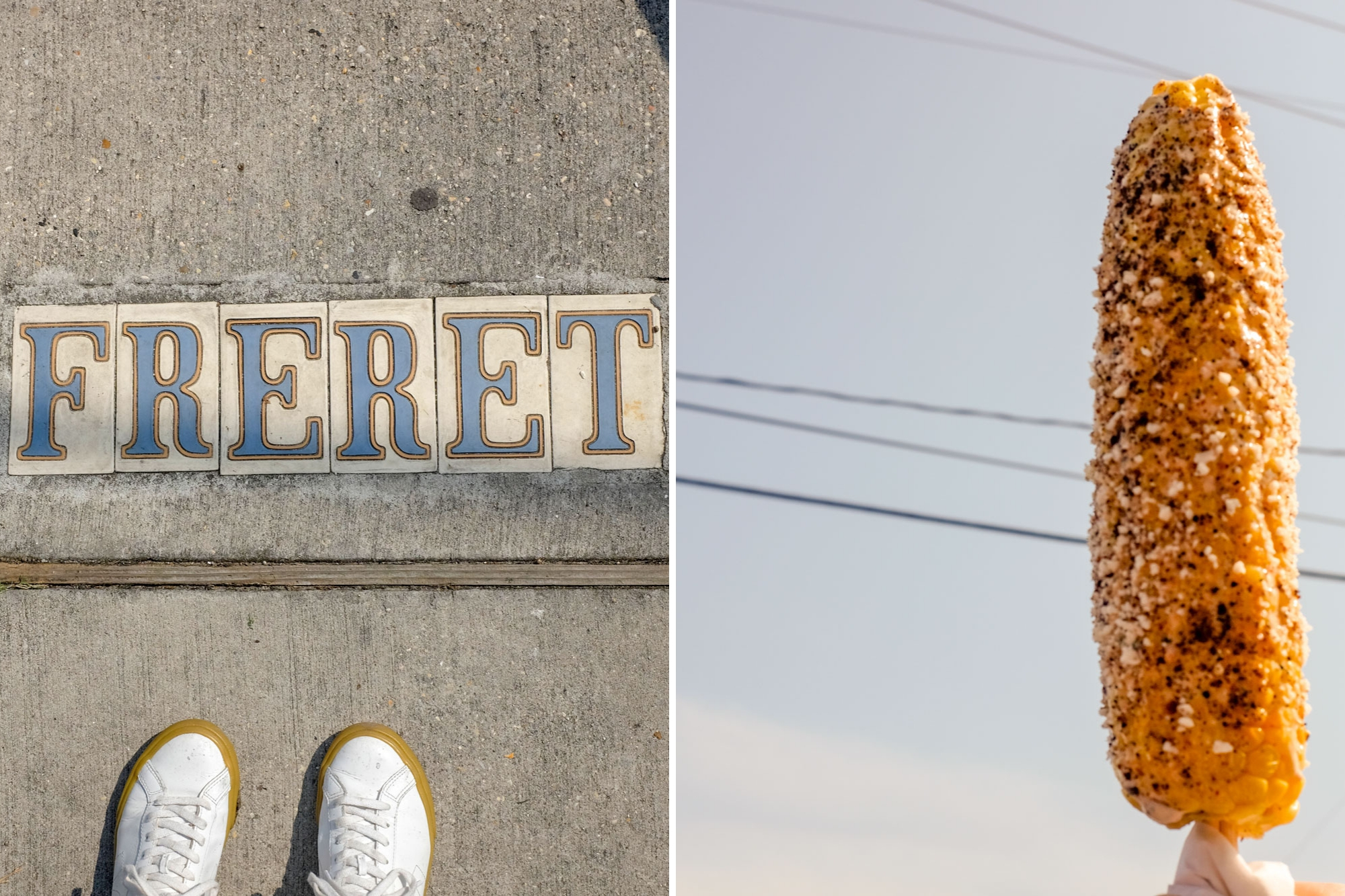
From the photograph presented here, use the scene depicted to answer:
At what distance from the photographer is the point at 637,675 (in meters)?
2.96

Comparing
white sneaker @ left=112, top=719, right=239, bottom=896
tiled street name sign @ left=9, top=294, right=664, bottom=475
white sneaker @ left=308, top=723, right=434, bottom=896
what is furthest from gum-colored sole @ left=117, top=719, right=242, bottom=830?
tiled street name sign @ left=9, top=294, right=664, bottom=475

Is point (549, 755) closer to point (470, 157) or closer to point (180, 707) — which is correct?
point (180, 707)

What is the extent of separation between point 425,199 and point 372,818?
81.6 inches

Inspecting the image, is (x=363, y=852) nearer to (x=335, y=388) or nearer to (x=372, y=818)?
(x=372, y=818)

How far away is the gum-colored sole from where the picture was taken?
290cm

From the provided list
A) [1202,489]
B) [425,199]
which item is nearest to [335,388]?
[425,199]

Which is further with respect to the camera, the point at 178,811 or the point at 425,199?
the point at 425,199

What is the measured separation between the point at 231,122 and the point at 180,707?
2.00m

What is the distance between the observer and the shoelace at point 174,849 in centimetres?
285

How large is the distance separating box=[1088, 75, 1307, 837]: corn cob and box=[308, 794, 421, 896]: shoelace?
2.29 m

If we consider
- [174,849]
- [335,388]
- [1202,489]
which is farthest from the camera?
[335,388]

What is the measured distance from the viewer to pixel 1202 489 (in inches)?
58.8

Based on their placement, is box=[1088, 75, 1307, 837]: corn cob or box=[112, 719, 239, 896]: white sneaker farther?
box=[112, 719, 239, 896]: white sneaker

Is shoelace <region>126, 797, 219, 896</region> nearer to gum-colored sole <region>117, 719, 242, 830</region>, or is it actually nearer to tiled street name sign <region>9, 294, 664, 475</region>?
gum-colored sole <region>117, 719, 242, 830</region>
